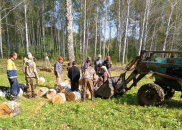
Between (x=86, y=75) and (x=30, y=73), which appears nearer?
(x=86, y=75)

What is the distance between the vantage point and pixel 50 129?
3.34 meters

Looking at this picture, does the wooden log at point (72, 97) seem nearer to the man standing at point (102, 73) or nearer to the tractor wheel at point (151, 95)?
the man standing at point (102, 73)

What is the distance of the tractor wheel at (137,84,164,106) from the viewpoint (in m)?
4.54

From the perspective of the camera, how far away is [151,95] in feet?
15.8

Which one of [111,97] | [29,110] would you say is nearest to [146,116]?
[111,97]

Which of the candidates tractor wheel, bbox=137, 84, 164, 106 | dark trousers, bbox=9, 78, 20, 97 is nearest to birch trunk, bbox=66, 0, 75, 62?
dark trousers, bbox=9, 78, 20, 97

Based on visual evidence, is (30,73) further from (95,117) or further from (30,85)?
(95,117)

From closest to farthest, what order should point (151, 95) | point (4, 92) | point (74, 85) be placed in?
point (151, 95) → point (4, 92) → point (74, 85)

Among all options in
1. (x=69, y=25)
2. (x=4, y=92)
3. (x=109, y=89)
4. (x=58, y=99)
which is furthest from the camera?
(x=69, y=25)

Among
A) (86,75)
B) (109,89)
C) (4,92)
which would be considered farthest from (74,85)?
(4,92)

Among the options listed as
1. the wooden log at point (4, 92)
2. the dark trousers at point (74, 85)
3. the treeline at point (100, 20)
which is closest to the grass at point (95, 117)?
the wooden log at point (4, 92)

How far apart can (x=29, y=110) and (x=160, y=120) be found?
3.90 metres

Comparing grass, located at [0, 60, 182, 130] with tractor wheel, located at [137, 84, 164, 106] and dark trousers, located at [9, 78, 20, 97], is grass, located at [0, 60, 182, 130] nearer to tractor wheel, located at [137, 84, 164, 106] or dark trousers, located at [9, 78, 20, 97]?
tractor wheel, located at [137, 84, 164, 106]

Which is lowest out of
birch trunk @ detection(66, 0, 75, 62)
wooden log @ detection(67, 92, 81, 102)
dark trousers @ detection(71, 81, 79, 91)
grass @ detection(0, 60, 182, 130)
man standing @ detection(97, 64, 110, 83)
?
grass @ detection(0, 60, 182, 130)
